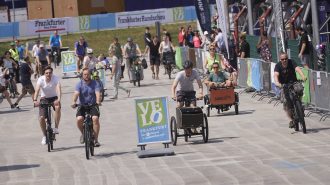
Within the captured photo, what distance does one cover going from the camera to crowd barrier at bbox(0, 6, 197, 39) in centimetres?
7138

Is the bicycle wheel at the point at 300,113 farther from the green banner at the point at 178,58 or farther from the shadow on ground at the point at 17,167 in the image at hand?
the green banner at the point at 178,58

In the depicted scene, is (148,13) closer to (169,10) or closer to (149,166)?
(169,10)

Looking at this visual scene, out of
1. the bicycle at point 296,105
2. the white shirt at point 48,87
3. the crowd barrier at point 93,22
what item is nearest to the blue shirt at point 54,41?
the crowd barrier at point 93,22

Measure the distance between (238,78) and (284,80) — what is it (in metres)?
11.8

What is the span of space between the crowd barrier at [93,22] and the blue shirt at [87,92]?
50.7m

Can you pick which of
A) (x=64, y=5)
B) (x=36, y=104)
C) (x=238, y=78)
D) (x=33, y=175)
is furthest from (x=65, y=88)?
(x=64, y=5)

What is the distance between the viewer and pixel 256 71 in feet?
102

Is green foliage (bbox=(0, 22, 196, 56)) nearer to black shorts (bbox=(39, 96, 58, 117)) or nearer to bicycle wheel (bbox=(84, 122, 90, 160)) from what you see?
black shorts (bbox=(39, 96, 58, 117))

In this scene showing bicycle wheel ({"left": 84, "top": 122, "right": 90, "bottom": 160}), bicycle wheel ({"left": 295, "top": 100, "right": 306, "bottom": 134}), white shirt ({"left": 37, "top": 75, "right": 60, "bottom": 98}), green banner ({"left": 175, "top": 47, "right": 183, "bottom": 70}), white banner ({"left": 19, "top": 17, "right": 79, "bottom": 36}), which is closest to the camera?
bicycle wheel ({"left": 84, "top": 122, "right": 90, "bottom": 160})

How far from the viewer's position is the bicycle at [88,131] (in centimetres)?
1959

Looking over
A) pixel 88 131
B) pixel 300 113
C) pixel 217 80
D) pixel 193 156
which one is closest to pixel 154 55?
pixel 217 80

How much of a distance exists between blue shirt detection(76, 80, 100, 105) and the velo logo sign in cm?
107

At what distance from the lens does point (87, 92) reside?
20281 millimetres

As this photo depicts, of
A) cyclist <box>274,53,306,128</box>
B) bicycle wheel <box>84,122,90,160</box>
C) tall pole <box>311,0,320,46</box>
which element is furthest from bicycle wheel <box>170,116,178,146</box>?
tall pole <box>311,0,320,46</box>
